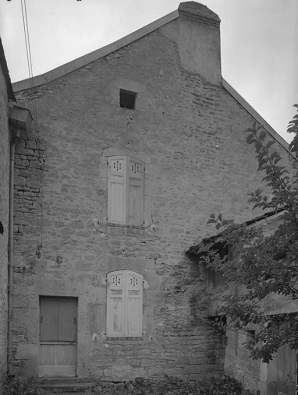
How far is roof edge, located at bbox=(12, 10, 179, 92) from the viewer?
9.89 meters

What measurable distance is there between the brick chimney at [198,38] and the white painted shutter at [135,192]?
8.68 feet

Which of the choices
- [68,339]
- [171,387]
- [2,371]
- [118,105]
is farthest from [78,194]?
[171,387]

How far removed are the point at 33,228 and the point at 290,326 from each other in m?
5.99

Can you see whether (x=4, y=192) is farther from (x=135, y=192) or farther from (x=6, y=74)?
(x=135, y=192)

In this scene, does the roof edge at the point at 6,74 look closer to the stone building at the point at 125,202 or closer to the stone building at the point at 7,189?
the stone building at the point at 7,189

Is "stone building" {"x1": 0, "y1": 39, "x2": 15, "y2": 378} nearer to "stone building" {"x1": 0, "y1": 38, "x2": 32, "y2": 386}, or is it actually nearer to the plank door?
"stone building" {"x1": 0, "y1": 38, "x2": 32, "y2": 386}

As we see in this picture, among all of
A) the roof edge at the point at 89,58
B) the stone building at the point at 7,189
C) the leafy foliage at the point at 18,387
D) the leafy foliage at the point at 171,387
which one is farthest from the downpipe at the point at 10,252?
the leafy foliage at the point at 171,387

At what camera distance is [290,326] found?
4590 mm

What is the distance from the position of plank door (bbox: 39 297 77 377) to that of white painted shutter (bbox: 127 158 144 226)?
2.06 m

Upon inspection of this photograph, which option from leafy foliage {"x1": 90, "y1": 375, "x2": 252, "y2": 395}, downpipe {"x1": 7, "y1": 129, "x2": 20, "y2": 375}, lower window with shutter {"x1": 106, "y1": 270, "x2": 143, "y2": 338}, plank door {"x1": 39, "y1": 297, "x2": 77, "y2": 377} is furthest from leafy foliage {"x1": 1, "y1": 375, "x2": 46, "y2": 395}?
lower window with shutter {"x1": 106, "y1": 270, "x2": 143, "y2": 338}

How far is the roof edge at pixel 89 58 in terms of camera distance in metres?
9.89

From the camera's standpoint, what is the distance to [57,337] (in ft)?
31.2

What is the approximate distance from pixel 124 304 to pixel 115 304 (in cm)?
18

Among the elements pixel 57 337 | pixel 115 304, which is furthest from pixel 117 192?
pixel 57 337
